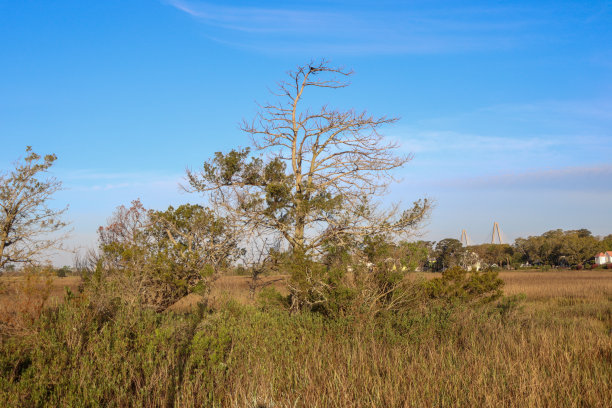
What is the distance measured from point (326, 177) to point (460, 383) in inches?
299

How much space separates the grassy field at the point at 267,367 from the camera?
4.72 meters

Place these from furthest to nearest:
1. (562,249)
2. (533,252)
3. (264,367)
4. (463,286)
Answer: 1. (533,252)
2. (562,249)
3. (463,286)
4. (264,367)

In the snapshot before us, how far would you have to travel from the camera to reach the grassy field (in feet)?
15.5

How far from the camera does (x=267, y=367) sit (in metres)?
5.77

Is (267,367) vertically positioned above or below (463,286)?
below

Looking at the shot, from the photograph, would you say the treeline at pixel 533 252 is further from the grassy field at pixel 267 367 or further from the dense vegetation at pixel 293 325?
the grassy field at pixel 267 367

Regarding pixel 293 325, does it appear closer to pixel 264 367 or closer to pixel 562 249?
pixel 264 367

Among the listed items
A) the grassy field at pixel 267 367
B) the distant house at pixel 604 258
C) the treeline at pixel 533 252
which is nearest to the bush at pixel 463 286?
the grassy field at pixel 267 367

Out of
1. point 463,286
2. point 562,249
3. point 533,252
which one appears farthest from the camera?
point 533,252

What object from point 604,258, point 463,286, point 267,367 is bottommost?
point 604,258

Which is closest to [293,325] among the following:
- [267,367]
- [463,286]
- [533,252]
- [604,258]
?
[267,367]

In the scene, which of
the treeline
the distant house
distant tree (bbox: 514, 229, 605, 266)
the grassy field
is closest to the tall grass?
the grassy field

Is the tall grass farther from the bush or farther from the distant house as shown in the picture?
the distant house

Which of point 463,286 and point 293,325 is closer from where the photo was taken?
point 293,325
